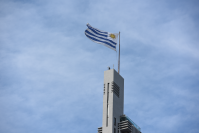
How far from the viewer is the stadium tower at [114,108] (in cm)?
11862

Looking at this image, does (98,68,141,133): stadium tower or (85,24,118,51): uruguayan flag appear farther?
(85,24,118,51): uruguayan flag

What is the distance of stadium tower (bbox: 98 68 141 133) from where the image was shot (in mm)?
118625

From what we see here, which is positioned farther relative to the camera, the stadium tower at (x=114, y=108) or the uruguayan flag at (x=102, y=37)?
the uruguayan flag at (x=102, y=37)


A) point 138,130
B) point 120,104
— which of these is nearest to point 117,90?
point 120,104

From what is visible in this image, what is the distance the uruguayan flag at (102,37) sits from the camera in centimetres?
12750

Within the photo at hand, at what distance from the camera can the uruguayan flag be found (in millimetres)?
127500

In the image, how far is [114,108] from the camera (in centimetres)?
12138

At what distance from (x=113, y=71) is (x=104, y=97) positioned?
8.02 meters

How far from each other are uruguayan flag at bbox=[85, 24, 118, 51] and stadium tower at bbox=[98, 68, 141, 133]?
7747 mm

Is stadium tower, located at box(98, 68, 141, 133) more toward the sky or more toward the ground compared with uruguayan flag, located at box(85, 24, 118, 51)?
more toward the ground

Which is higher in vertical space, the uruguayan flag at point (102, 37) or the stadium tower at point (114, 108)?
the uruguayan flag at point (102, 37)

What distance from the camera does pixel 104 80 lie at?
411 ft

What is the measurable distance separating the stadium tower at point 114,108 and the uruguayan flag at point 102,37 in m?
7.75

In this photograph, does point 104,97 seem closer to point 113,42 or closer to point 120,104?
point 120,104
